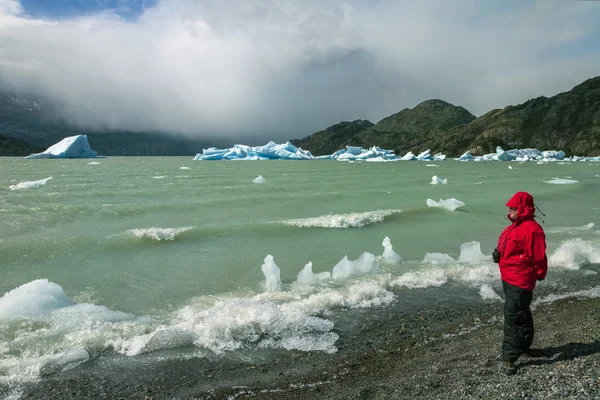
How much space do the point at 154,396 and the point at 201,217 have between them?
1545 cm

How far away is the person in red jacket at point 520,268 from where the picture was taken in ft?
15.1

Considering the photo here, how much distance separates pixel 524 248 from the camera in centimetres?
466

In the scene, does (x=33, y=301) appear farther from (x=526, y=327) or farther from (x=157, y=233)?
(x=526, y=327)

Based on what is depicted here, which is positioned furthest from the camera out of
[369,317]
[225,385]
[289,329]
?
[369,317]

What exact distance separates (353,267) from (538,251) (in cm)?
569

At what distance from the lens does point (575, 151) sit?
6186 inches

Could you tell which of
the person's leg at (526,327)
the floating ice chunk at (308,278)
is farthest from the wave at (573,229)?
the person's leg at (526,327)

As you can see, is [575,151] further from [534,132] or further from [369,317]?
[369,317]

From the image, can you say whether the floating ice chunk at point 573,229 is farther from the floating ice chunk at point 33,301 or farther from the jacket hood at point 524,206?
the floating ice chunk at point 33,301

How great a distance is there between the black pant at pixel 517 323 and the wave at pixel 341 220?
1230cm

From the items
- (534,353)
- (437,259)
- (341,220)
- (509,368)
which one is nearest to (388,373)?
(509,368)

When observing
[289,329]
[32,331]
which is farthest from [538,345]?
[32,331]

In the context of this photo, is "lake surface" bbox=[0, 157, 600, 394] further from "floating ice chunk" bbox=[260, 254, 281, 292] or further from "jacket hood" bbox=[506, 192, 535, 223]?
"jacket hood" bbox=[506, 192, 535, 223]

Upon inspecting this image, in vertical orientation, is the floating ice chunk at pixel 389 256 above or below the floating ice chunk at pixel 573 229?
above
